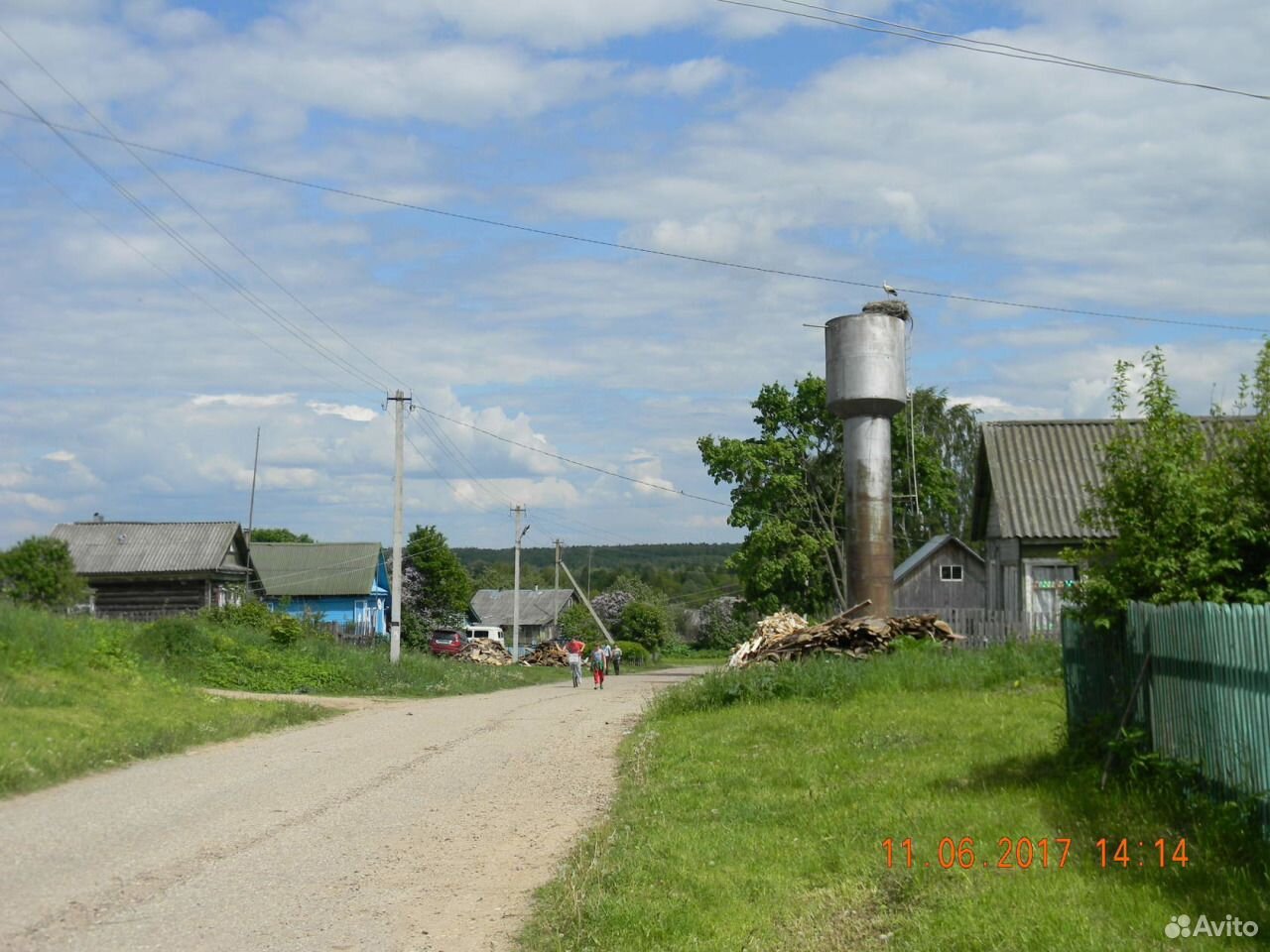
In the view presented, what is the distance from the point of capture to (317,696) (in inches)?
1171

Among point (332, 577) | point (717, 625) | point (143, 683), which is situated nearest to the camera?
point (143, 683)

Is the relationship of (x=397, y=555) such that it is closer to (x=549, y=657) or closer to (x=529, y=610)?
(x=549, y=657)

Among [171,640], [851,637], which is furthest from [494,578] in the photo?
Result: [851,637]

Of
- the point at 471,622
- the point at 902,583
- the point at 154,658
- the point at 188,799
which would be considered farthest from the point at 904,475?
the point at 471,622

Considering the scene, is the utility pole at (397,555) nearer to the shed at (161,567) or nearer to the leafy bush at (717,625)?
the shed at (161,567)

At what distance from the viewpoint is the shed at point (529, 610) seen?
110 m

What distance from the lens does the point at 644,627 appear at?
88.8 metres

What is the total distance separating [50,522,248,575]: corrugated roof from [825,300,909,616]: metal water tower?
28783 mm

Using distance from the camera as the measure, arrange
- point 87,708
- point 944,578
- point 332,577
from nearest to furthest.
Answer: point 87,708 < point 944,578 < point 332,577

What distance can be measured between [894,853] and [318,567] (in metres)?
67.3

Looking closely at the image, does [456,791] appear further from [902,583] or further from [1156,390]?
[902,583]

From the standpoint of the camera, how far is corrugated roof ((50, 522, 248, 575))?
51344 mm

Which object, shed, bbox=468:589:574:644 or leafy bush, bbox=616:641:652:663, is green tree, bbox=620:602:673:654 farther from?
shed, bbox=468:589:574:644

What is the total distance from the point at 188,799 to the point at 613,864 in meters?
5.53
